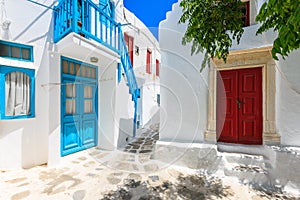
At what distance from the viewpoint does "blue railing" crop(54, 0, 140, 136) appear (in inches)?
144

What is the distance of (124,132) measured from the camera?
5840 millimetres

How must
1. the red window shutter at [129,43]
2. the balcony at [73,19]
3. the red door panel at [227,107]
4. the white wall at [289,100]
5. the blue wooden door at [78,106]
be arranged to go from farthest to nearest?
1. the red window shutter at [129,43]
2. the blue wooden door at [78,106]
3. the red door panel at [227,107]
4. the balcony at [73,19]
5. the white wall at [289,100]

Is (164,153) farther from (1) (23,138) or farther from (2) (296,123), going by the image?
(1) (23,138)

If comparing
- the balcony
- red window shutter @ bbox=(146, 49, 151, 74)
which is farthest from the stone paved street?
red window shutter @ bbox=(146, 49, 151, 74)

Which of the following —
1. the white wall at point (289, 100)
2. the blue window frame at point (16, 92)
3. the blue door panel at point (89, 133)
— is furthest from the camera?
the blue door panel at point (89, 133)

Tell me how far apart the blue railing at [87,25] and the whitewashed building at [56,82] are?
2 cm

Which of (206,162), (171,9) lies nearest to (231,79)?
(206,162)

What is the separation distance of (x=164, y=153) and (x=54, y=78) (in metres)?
3.35

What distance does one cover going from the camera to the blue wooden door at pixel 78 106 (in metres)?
4.39

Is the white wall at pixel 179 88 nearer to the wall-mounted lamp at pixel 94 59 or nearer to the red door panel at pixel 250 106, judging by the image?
the red door panel at pixel 250 106

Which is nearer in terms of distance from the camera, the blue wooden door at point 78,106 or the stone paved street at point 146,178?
the stone paved street at point 146,178

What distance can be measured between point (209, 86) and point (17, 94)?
4.39m

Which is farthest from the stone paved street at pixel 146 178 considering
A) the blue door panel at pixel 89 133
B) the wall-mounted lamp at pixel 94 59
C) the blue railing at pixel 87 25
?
the blue railing at pixel 87 25

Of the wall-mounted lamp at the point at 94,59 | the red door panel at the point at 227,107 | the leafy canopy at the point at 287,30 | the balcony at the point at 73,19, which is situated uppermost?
Result: the balcony at the point at 73,19
